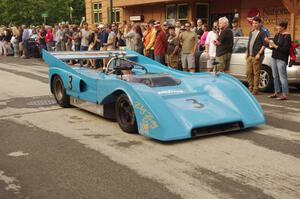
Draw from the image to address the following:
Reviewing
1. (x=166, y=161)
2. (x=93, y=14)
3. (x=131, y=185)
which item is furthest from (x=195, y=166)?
(x=93, y=14)

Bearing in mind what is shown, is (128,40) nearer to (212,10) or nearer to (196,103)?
(212,10)

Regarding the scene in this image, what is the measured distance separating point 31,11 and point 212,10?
3356 cm

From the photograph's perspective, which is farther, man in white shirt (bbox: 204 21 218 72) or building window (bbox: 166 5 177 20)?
building window (bbox: 166 5 177 20)

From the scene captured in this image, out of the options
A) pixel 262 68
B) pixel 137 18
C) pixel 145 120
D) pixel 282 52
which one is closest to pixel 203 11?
pixel 137 18

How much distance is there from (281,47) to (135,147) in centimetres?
520

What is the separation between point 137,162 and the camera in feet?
17.2

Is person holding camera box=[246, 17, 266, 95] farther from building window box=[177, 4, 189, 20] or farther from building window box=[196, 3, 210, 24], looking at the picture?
building window box=[177, 4, 189, 20]

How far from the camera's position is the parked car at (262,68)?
10.7 m

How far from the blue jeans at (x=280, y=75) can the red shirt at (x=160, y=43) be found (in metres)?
4.06

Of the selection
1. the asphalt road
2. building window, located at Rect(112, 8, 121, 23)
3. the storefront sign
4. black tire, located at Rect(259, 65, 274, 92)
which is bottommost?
the asphalt road

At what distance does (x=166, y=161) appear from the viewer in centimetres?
525

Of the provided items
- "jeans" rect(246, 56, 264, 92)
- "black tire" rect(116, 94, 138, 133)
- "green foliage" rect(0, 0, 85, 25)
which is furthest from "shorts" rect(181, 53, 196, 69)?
"green foliage" rect(0, 0, 85, 25)

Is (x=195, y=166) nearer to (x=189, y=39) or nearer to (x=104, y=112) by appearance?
(x=104, y=112)

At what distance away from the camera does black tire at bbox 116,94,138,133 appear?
648 centimetres
